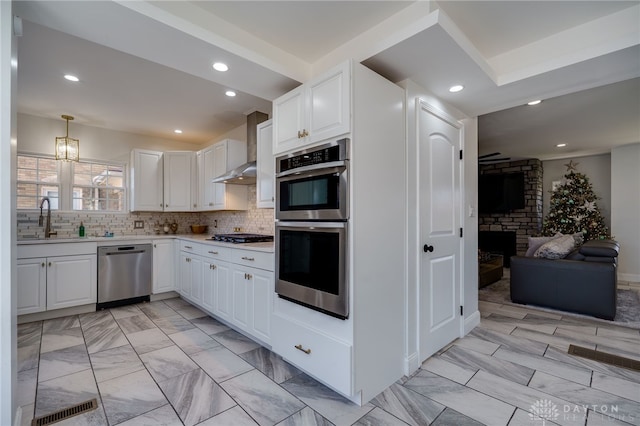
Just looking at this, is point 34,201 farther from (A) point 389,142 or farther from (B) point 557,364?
(B) point 557,364

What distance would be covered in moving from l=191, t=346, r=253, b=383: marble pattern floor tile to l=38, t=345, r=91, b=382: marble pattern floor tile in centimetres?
87

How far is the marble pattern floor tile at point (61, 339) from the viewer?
2.76m

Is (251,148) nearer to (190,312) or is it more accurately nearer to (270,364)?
(190,312)

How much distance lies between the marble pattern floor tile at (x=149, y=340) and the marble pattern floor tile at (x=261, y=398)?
1018 millimetres

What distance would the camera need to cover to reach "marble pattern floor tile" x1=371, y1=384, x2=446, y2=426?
1771 mm

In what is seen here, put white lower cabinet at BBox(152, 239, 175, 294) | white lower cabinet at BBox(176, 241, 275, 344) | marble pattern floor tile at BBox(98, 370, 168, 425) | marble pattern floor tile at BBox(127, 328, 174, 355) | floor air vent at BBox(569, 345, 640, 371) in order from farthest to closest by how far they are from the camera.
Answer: white lower cabinet at BBox(152, 239, 175, 294)
marble pattern floor tile at BBox(127, 328, 174, 355)
white lower cabinet at BBox(176, 241, 275, 344)
floor air vent at BBox(569, 345, 640, 371)
marble pattern floor tile at BBox(98, 370, 168, 425)

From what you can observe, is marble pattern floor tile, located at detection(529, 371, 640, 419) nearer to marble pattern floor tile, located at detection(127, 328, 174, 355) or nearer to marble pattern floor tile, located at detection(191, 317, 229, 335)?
marble pattern floor tile, located at detection(191, 317, 229, 335)

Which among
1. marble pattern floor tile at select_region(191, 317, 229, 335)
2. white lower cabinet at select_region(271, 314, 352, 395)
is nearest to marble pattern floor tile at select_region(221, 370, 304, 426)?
white lower cabinet at select_region(271, 314, 352, 395)

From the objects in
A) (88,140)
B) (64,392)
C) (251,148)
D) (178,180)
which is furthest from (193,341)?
(88,140)

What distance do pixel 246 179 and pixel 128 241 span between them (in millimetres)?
1866

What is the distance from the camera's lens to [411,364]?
227cm

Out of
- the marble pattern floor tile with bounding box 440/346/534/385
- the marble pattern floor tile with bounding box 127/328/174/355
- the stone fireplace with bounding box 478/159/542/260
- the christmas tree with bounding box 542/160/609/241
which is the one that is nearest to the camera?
the marble pattern floor tile with bounding box 440/346/534/385

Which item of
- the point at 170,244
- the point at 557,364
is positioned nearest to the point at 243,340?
the point at 170,244

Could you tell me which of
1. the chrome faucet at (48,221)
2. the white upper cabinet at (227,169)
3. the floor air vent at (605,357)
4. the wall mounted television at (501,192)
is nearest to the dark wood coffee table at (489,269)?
the wall mounted television at (501,192)
